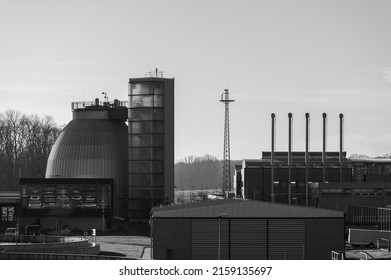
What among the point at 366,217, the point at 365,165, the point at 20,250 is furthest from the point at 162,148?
the point at 20,250

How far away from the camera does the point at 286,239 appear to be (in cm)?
6094

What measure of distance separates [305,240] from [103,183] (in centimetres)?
5239

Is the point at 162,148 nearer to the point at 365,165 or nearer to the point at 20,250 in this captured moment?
the point at 365,165

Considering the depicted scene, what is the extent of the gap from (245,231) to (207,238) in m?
3.01

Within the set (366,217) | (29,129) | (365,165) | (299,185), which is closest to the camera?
(366,217)

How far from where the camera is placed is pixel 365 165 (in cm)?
14475

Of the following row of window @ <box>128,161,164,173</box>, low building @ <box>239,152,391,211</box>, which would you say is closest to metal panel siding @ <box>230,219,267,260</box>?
row of window @ <box>128,161,164,173</box>

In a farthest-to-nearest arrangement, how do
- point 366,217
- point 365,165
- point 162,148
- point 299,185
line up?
point 365,165 < point 299,185 < point 162,148 < point 366,217

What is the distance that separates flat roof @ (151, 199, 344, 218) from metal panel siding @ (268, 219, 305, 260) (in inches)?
21.0

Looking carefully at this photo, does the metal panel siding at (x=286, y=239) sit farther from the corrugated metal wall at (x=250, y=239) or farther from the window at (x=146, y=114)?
the window at (x=146, y=114)

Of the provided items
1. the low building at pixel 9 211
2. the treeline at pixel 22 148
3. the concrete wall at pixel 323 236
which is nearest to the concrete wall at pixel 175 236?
the concrete wall at pixel 323 236

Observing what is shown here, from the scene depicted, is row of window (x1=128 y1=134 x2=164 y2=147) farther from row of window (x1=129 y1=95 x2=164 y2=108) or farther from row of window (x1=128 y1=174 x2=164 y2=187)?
row of window (x1=128 y1=174 x2=164 y2=187)

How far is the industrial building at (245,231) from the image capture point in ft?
A: 196

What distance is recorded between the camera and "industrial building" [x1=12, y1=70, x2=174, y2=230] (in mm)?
108688
